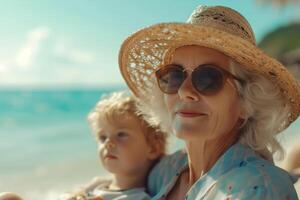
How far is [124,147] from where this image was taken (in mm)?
2932

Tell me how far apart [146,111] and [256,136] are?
2.58 ft

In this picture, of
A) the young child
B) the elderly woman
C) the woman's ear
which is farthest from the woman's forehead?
the young child

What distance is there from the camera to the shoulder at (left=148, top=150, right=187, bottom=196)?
2688mm

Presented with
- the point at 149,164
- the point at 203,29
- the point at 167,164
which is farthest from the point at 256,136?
the point at 149,164

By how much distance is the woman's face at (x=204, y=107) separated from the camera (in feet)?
7.04

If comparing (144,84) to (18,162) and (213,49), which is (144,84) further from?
(18,162)

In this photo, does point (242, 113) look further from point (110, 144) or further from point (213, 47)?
point (110, 144)

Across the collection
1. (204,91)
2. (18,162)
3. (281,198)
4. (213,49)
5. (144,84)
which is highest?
(18,162)

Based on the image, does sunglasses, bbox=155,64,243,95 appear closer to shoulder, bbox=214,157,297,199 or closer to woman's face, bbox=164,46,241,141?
woman's face, bbox=164,46,241,141

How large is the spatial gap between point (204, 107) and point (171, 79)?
223 mm

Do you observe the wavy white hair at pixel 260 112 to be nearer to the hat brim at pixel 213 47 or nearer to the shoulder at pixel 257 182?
the hat brim at pixel 213 47

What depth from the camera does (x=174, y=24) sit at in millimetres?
2131

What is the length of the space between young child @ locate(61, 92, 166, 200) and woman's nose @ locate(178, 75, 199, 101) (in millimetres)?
743

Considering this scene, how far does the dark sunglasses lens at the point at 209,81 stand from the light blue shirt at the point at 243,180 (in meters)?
0.26
